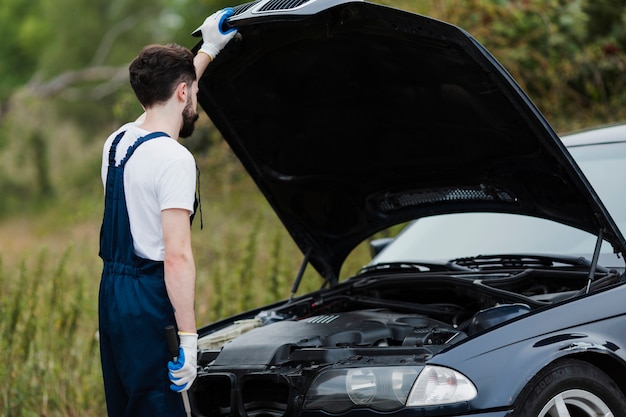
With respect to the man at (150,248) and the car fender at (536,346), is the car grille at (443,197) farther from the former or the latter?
the man at (150,248)

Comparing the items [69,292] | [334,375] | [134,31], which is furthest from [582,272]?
[134,31]

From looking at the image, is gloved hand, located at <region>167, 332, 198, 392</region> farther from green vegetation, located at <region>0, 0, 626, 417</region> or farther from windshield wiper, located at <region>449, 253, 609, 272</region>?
green vegetation, located at <region>0, 0, 626, 417</region>

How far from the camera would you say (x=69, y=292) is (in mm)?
7266

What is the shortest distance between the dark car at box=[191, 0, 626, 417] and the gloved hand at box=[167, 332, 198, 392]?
497 millimetres

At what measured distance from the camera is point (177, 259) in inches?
141

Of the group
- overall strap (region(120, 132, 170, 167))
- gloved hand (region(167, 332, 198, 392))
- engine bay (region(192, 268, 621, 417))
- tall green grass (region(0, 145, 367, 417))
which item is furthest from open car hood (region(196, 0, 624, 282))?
tall green grass (region(0, 145, 367, 417))

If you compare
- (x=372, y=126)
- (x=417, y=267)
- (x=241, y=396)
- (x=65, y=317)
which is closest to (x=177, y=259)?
(x=241, y=396)

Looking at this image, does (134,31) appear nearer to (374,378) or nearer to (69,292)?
(69,292)

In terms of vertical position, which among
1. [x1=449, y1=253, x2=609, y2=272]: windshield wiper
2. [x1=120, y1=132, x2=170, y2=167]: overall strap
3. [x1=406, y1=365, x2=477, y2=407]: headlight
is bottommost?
[x1=406, y1=365, x2=477, y2=407]: headlight

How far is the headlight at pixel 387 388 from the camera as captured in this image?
144 inches

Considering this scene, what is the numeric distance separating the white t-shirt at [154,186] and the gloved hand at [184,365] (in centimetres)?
34

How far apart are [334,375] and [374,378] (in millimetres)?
179

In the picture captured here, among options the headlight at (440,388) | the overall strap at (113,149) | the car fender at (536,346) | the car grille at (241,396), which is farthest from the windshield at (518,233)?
the overall strap at (113,149)

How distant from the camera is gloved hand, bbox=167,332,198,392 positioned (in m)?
3.60
